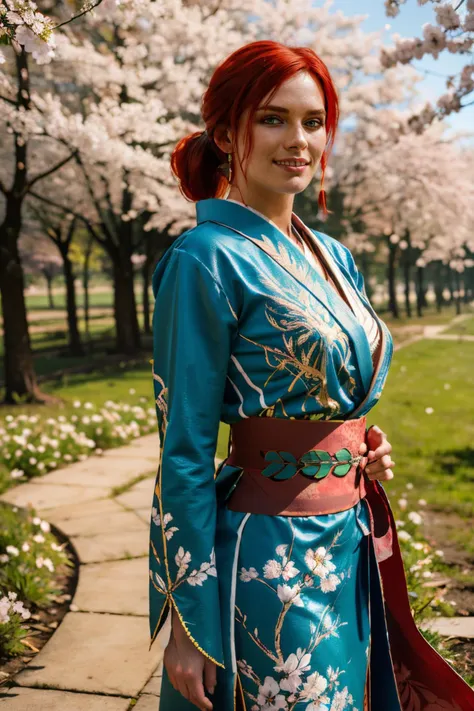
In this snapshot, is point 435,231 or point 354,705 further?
point 435,231

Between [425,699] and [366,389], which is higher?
[366,389]

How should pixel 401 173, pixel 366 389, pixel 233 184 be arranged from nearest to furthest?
1. pixel 366 389
2. pixel 233 184
3. pixel 401 173

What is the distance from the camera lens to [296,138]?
5.52 feet

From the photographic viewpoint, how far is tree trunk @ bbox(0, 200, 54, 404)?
9.71 m

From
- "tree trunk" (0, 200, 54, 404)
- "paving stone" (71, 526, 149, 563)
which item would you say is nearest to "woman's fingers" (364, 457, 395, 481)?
"paving stone" (71, 526, 149, 563)

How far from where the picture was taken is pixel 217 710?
1.59m

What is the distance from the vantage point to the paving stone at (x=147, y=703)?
277cm

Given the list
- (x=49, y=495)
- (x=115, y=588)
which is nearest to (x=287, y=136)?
(x=115, y=588)

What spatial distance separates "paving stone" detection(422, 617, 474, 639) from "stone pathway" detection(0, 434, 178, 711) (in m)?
1.23

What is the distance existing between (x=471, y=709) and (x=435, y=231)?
23663 millimetres

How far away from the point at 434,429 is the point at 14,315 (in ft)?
18.1

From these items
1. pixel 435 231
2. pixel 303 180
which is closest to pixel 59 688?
pixel 303 180

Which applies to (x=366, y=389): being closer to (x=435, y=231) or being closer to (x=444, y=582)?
(x=444, y=582)

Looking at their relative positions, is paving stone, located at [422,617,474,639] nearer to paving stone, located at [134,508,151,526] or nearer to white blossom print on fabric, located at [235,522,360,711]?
white blossom print on fabric, located at [235,522,360,711]
